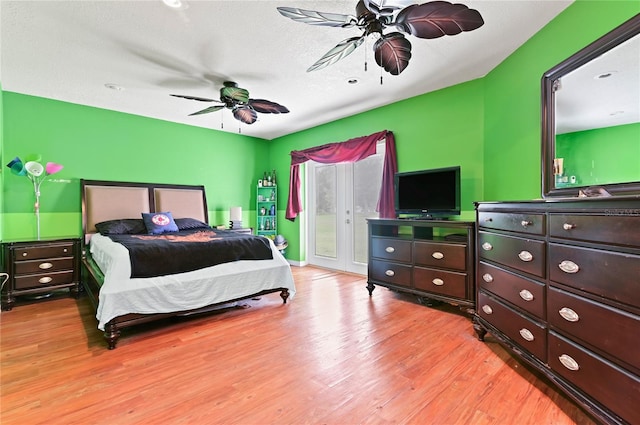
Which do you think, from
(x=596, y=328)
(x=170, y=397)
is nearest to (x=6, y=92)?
(x=170, y=397)

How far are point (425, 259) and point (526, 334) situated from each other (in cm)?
144

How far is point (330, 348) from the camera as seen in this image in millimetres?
2379

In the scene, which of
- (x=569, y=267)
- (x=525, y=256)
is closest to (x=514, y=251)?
(x=525, y=256)

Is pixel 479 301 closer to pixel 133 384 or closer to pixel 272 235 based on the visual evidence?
pixel 133 384

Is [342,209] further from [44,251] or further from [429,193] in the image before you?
[44,251]

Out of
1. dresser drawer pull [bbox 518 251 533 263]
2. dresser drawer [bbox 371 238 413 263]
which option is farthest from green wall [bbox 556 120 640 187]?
dresser drawer [bbox 371 238 413 263]

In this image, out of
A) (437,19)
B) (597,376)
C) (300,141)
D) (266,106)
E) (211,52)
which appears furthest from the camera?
(300,141)

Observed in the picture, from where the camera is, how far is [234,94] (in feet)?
10.8

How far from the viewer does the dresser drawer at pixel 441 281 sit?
119 inches

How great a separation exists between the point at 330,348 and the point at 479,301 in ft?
4.30

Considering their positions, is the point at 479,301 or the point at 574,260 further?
the point at 479,301

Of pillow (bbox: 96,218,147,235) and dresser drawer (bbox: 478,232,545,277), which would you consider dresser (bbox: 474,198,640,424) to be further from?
pillow (bbox: 96,218,147,235)

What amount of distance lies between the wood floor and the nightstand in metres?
0.33

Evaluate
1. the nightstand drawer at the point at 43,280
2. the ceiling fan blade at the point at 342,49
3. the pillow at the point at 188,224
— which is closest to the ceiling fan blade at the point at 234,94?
the ceiling fan blade at the point at 342,49
